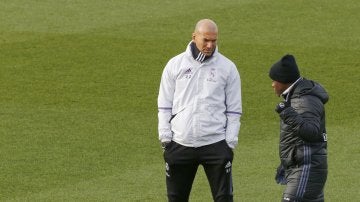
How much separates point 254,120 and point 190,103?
222 inches

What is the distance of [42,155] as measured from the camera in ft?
44.7

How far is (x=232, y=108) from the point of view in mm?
9953

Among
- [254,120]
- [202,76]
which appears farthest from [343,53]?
[202,76]

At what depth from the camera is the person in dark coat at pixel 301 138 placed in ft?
29.6

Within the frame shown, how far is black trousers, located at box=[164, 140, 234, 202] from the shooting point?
9.91m

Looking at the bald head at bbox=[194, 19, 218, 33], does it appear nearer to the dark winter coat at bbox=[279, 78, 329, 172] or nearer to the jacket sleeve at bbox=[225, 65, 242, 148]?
the jacket sleeve at bbox=[225, 65, 242, 148]

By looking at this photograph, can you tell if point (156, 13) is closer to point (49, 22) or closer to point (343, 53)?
point (49, 22)

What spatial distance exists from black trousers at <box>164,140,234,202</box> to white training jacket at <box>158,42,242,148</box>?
0.22 ft

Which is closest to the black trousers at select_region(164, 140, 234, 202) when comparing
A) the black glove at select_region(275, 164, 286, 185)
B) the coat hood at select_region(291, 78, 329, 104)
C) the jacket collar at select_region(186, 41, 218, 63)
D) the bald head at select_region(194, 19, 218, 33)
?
the black glove at select_region(275, 164, 286, 185)

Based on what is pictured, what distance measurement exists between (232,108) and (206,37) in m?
0.70

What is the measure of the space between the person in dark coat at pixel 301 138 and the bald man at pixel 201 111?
79 centimetres

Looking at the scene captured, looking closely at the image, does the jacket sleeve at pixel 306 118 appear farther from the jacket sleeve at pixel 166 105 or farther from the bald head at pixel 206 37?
the jacket sleeve at pixel 166 105

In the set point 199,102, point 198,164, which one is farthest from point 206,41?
point 198,164

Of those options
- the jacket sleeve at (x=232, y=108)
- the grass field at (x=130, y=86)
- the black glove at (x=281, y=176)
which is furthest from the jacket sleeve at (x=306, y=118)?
the grass field at (x=130, y=86)
